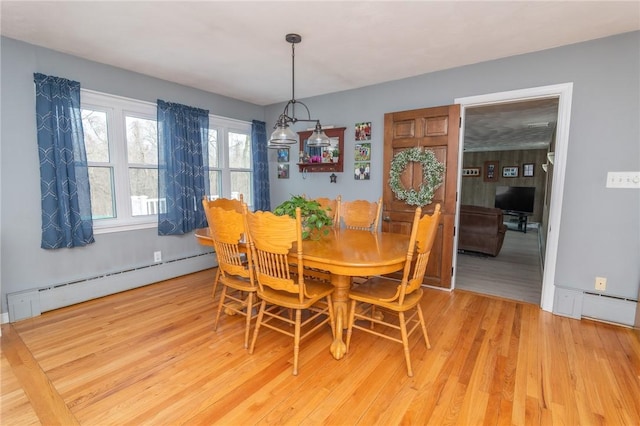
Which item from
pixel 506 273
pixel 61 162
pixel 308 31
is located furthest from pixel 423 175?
pixel 61 162

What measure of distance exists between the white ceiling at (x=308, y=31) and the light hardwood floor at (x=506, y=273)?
2.51 metres

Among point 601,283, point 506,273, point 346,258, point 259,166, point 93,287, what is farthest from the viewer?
point 259,166

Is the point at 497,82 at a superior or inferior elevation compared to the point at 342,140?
superior

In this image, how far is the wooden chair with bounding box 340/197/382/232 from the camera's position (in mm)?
3293

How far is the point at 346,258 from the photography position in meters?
2.03

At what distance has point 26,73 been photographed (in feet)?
9.11

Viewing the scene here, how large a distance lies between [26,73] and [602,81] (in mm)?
5060

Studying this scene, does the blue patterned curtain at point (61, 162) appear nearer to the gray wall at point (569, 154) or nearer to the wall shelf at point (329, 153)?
the gray wall at point (569, 154)

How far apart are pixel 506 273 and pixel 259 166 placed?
3922mm

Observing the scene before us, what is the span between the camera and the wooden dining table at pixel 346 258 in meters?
1.96

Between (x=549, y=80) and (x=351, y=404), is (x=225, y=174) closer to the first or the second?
(x=351, y=404)

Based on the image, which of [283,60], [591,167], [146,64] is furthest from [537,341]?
[146,64]

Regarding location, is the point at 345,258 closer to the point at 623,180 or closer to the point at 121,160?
the point at 623,180

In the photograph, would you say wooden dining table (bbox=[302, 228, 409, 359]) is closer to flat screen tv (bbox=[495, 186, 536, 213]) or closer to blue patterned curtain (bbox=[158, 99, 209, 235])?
blue patterned curtain (bbox=[158, 99, 209, 235])
